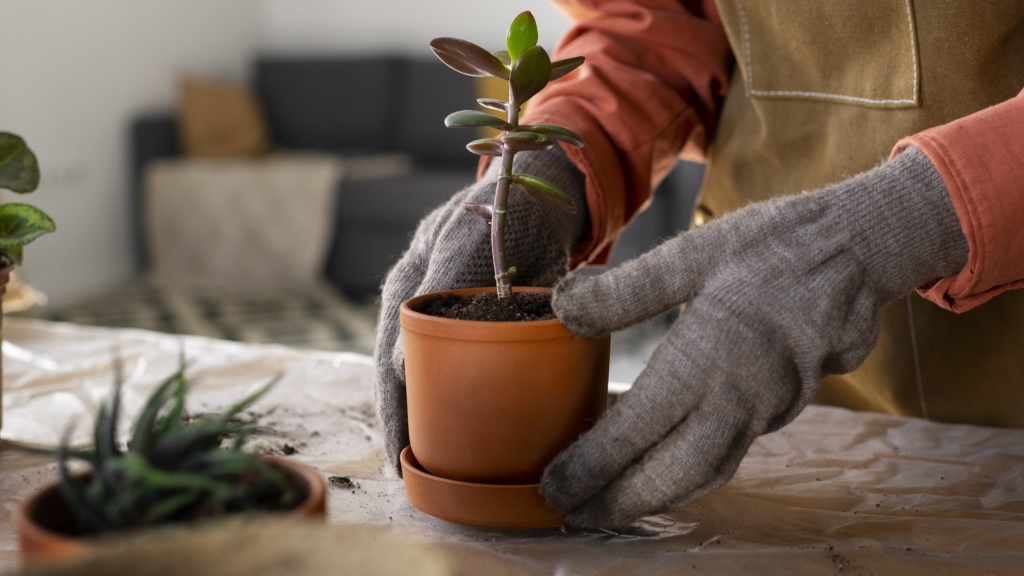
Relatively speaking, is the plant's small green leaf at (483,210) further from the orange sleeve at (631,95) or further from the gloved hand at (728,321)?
the orange sleeve at (631,95)

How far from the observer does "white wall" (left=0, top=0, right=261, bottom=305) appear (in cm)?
355

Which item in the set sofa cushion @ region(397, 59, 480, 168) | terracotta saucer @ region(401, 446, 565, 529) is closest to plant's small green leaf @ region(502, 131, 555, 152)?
terracotta saucer @ region(401, 446, 565, 529)

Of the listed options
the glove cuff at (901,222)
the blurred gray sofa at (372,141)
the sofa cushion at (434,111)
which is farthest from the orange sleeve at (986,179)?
the sofa cushion at (434,111)

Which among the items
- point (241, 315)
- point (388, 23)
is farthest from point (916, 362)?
point (388, 23)

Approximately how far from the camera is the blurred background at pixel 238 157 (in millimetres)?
3543

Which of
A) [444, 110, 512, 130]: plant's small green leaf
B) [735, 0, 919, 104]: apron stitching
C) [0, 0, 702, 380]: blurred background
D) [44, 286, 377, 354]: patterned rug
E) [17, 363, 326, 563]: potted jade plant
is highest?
[735, 0, 919, 104]: apron stitching

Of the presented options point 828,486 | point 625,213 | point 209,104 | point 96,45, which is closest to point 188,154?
point 209,104

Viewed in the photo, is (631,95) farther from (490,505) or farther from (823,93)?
(490,505)

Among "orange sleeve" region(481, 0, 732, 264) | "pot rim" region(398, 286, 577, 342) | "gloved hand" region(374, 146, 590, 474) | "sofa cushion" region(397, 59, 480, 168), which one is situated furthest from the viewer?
"sofa cushion" region(397, 59, 480, 168)

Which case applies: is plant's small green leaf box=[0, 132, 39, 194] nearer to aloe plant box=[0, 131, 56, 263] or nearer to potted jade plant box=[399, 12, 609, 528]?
aloe plant box=[0, 131, 56, 263]

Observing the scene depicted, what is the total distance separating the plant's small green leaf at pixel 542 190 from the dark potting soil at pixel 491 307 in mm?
67

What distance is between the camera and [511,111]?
59 cm

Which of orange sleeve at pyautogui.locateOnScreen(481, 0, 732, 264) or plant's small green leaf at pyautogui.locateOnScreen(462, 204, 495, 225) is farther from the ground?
orange sleeve at pyautogui.locateOnScreen(481, 0, 732, 264)

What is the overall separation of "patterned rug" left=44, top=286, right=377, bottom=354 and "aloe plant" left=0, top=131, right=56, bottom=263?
7.49 feet
